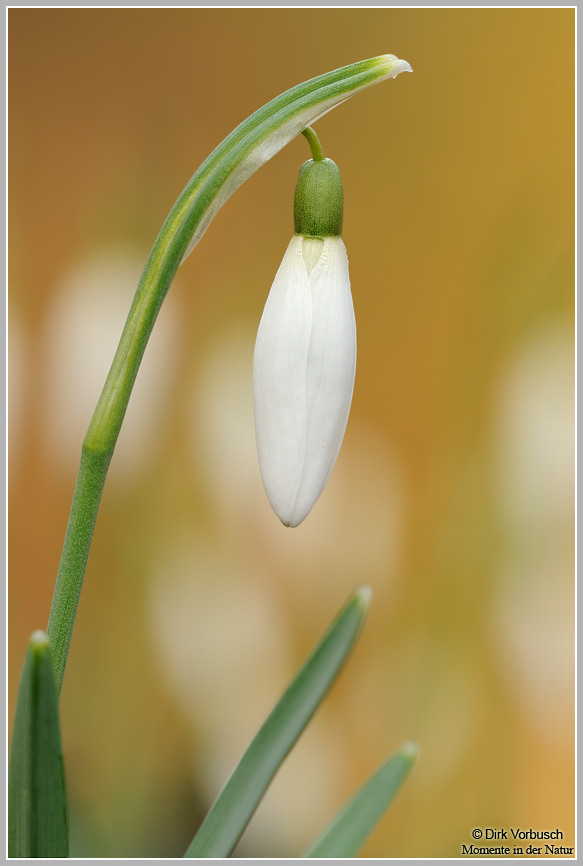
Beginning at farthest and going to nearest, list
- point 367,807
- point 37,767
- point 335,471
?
1. point 335,471
2. point 367,807
3. point 37,767

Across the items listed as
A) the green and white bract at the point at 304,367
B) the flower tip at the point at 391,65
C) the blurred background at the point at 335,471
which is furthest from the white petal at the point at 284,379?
the blurred background at the point at 335,471

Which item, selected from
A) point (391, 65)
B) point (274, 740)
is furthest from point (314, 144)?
point (274, 740)

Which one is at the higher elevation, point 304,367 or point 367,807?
point 304,367

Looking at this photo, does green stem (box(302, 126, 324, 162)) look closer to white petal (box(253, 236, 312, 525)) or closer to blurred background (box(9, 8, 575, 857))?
white petal (box(253, 236, 312, 525))

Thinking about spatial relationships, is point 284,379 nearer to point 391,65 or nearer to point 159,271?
Answer: point 159,271

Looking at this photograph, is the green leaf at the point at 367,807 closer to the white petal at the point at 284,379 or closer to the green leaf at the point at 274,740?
the green leaf at the point at 274,740

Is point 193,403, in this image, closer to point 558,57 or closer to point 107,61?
point 107,61

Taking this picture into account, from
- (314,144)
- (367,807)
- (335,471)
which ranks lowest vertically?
(367,807)
